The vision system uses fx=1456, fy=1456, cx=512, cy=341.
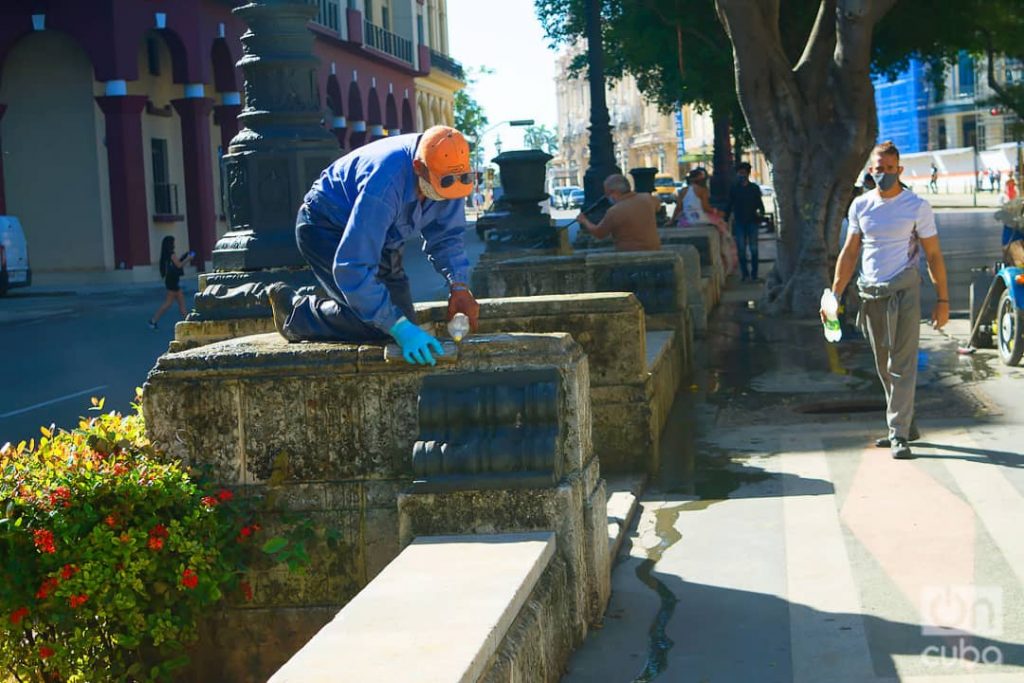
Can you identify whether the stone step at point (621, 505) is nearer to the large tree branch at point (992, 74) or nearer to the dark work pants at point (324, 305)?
the dark work pants at point (324, 305)

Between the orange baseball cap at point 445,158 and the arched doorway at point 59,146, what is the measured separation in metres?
30.4

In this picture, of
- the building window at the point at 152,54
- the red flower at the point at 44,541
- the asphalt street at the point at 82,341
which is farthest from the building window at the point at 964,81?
the red flower at the point at 44,541

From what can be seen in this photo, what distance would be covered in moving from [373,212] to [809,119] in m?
12.3

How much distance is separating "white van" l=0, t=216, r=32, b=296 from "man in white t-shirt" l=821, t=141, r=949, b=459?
25.2 m

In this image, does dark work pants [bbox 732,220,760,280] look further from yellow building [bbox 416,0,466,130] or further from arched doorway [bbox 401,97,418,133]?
yellow building [bbox 416,0,466,130]

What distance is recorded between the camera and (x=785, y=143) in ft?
55.0

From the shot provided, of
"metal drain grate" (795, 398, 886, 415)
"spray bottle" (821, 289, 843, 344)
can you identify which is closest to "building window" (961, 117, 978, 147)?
"metal drain grate" (795, 398, 886, 415)

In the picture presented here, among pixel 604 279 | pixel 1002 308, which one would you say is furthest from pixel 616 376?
pixel 1002 308

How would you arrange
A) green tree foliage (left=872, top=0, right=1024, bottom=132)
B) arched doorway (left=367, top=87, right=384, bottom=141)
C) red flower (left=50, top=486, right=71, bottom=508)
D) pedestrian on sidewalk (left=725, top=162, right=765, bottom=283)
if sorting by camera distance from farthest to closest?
arched doorway (left=367, top=87, right=384, bottom=141) < green tree foliage (left=872, top=0, right=1024, bottom=132) < pedestrian on sidewalk (left=725, top=162, right=765, bottom=283) < red flower (left=50, top=486, right=71, bottom=508)

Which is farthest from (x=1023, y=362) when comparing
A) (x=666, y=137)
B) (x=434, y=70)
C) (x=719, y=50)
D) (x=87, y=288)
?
(x=666, y=137)

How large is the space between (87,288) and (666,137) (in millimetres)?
95526

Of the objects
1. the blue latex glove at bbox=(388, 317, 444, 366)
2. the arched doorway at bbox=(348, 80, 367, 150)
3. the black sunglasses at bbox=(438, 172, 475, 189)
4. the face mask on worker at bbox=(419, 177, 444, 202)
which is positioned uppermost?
the arched doorway at bbox=(348, 80, 367, 150)

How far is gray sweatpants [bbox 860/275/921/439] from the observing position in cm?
845

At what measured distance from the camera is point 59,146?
34.2 meters
